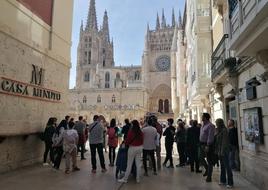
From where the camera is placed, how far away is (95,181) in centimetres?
668

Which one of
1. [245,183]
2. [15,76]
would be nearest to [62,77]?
[15,76]

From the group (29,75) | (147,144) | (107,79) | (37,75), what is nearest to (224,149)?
(147,144)

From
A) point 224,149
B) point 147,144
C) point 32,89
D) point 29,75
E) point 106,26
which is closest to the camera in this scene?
point 224,149

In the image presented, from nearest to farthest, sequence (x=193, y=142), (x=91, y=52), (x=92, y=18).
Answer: (x=193, y=142)
(x=91, y=52)
(x=92, y=18)

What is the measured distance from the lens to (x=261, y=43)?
530 centimetres

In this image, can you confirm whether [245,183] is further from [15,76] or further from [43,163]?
[15,76]

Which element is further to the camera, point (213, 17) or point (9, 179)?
point (213, 17)

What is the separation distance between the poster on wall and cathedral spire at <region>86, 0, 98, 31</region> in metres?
80.4

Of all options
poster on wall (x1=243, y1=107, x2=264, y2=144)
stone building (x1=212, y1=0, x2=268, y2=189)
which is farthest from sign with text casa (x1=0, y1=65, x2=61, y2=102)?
poster on wall (x1=243, y1=107, x2=264, y2=144)

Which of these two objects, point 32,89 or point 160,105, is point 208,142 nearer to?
point 32,89

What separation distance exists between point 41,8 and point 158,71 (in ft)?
200

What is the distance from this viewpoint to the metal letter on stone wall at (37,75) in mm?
9383

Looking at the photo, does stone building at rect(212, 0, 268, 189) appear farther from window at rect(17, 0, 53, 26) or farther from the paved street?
window at rect(17, 0, 53, 26)

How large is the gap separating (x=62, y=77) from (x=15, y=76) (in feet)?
11.5
